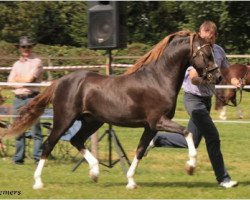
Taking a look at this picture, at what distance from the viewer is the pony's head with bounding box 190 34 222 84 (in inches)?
308

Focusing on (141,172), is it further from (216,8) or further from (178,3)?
(178,3)

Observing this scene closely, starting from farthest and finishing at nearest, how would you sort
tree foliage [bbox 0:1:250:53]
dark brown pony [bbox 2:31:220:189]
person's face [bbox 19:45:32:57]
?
tree foliage [bbox 0:1:250:53]
person's face [bbox 19:45:32:57]
dark brown pony [bbox 2:31:220:189]

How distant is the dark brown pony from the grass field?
0.33 m

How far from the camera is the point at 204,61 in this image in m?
7.89

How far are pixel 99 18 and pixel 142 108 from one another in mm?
2097

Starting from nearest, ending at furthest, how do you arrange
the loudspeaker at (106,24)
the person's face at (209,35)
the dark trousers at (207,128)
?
the person's face at (209,35)
the dark trousers at (207,128)
the loudspeaker at (106,24)

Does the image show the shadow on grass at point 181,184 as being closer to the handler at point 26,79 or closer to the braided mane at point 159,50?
the braided mane at point 159,50

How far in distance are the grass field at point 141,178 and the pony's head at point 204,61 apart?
1.37 m

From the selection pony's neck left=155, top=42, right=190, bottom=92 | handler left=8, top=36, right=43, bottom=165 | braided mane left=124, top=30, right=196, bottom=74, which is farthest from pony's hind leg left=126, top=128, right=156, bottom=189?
handler left=8, top=36, right=43, bottom=165

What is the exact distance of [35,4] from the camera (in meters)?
37.1

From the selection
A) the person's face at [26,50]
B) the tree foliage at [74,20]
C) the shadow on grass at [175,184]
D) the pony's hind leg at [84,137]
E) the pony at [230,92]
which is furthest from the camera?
the tree foliage at [74,20]

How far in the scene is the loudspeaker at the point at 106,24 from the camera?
9500 millimetres

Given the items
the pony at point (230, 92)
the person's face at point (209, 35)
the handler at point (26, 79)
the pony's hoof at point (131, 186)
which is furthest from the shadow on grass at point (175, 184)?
the pony at point (230, 92)

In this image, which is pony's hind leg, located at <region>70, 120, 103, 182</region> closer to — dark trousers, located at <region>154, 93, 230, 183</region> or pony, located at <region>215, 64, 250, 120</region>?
dark trousers, located at <region>154, 93, 230, 183</region>
